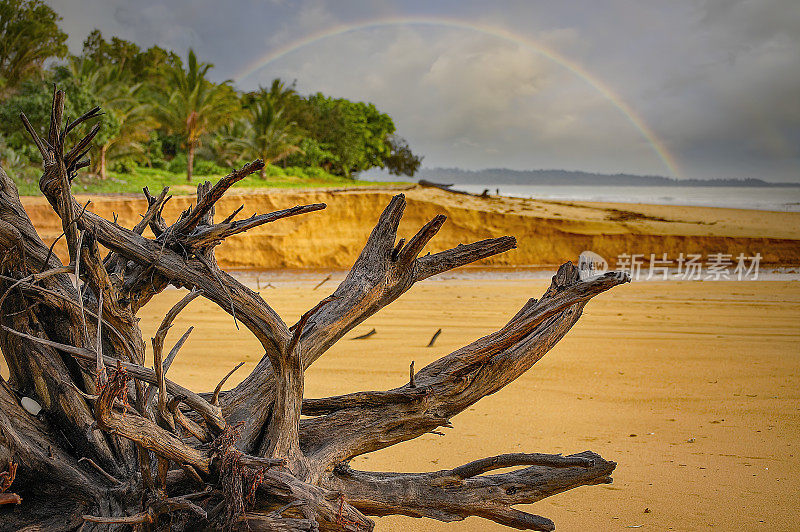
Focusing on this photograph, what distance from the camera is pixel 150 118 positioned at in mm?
21656

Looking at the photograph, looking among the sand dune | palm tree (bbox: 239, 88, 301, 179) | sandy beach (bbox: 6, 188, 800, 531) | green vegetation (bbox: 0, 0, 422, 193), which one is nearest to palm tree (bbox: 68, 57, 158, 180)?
green vegetation (bbox: 0, 0, 422, 193)

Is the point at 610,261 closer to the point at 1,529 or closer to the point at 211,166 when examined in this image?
the point at 1,529

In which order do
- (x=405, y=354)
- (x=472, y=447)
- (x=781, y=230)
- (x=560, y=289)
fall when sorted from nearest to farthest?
1. (x=560, y=289)
2. (x=472, y=447)
3. (x=405, y=354)
4. (x=781, y=230)

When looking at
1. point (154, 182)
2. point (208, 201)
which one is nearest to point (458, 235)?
point (154, 182)

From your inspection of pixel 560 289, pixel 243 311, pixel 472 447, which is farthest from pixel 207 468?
pixel 472 447

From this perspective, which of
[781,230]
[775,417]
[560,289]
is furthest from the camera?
[781,230]

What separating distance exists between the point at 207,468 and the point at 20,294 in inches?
28.2

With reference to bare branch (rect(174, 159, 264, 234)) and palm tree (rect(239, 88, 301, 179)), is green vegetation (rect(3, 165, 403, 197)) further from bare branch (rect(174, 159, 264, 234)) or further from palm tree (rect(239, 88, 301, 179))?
bare branch (rect(174, 159, 264, 234))

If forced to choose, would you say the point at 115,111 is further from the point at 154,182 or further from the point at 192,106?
the point at 192,106

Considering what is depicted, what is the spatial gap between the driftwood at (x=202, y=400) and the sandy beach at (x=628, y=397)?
1.01m

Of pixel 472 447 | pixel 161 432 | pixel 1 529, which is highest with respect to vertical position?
pixel 161 432

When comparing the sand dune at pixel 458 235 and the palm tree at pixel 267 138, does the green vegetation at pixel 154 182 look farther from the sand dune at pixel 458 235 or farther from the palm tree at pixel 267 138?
the sand dune at pixel 458 235

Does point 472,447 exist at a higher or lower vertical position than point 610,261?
lower

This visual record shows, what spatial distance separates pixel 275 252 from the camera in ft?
47.9
